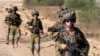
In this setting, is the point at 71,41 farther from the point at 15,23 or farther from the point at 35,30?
the point at 15,23

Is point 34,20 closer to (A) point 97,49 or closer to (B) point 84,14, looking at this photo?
(A) point 97,49

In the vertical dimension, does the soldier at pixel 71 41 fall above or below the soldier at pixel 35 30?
above

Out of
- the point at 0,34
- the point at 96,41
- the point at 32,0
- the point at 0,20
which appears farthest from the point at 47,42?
the point at 32,0

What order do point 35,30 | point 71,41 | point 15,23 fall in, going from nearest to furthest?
point 71,41 < point 35,30 < point 15,23

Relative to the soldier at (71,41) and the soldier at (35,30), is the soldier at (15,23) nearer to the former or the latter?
the soldier at (35,30)

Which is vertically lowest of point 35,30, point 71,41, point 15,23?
point 15,23

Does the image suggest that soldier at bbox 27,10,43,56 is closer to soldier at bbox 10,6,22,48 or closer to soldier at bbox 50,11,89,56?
soldier at bbox 10,6,22,48

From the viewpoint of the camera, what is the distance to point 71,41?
6684mm

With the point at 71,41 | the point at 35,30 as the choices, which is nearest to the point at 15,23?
the point at 35,30

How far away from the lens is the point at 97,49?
1573cm

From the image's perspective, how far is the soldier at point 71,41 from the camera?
6.59 m

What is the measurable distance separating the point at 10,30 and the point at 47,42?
2.94 m

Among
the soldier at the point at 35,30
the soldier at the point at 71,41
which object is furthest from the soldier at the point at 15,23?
the soldier at the point at 71,41

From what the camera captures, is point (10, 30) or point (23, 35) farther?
point (23, 35)
